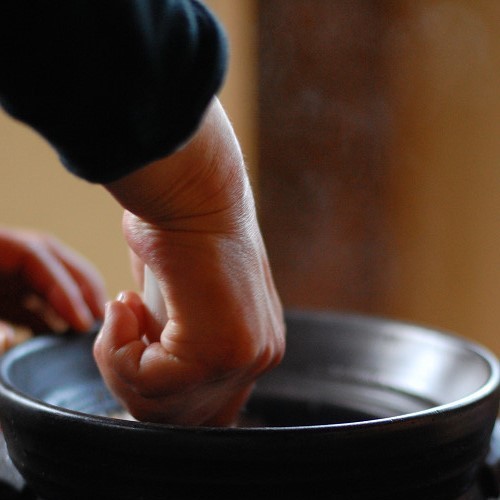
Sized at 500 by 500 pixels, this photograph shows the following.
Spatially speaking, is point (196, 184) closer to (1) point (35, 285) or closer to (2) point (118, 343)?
(2) point (118, 343)

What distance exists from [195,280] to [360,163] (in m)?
1.48

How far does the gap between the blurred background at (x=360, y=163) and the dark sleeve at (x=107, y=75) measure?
1380mm

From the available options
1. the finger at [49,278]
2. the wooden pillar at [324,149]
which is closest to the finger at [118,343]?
the finger at [49,278]

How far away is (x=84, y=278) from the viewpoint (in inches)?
37.1

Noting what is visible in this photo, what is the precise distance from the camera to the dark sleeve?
0.36m

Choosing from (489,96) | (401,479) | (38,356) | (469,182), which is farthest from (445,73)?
(401,479)

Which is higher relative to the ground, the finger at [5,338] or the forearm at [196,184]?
the forearm at [196,184]

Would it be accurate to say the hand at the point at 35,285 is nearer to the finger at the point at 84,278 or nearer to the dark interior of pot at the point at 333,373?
the finger at the point at 84,278

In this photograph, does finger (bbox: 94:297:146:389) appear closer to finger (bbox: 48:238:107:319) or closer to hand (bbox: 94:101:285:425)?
hand (bbox: 94:101:285:425)

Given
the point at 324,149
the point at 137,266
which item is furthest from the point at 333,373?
the point at 324,149

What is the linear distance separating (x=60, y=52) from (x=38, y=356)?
0.40 meters

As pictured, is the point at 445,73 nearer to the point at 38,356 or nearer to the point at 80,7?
the point at 38,356

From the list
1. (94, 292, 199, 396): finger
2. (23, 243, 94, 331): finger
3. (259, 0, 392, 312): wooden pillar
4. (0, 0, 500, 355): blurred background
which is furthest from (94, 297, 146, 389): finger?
(259, 0, 392, 312): wooden pillar

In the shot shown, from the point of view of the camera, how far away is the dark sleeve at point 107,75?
0.36m
